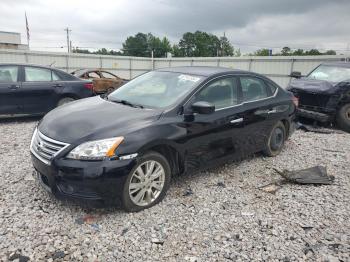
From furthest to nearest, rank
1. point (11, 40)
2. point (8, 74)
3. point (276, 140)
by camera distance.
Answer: point (11, 40), point (8, 74), point (276, 140)

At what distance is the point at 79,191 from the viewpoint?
2.93 m

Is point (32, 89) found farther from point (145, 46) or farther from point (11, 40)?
point (145, 46)

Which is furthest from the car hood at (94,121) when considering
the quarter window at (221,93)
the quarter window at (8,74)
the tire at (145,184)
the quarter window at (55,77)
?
the quarter window at (55,77)

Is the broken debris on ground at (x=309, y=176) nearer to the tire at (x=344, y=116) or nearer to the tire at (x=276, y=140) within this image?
the tire at (x=276, y=140)

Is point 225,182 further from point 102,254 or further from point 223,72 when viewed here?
point 102,254

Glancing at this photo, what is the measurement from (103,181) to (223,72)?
242cm

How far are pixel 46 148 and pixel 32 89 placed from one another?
4878 mm

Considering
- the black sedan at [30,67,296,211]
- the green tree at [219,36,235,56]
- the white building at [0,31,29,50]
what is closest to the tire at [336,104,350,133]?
the black sedan at [30,67,296,211]

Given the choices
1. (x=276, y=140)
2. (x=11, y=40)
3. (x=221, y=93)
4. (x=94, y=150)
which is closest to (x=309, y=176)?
(x=276, y=140)

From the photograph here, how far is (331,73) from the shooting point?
338 inches

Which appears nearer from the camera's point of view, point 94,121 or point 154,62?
point 94,121

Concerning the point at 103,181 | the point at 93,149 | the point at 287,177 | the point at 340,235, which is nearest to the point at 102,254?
the point at 103,181

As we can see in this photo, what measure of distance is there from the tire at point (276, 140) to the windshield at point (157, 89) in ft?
6.64

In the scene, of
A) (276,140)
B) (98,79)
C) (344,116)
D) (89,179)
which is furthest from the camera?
(98,79)
